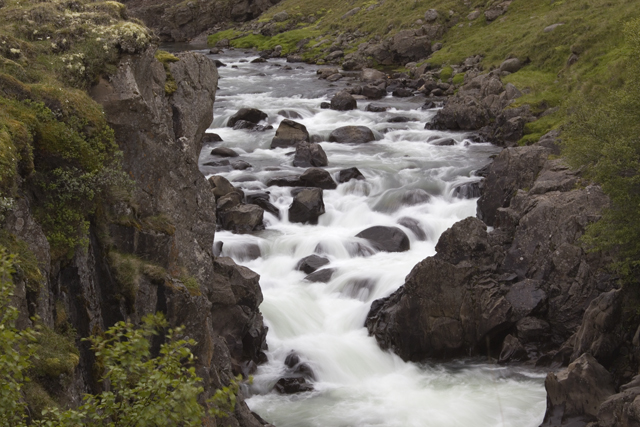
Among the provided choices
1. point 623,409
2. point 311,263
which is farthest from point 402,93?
point 623,409

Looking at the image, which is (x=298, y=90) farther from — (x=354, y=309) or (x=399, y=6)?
(x=354, y=309)

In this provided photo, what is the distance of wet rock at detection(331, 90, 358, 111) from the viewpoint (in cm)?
5925

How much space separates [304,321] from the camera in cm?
2684

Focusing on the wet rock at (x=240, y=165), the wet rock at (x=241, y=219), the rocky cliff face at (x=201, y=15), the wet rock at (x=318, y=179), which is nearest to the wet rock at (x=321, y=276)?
the wet rock at (x=241, y=219)

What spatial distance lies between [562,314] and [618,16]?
40.3m

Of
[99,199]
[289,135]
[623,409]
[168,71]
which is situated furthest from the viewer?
[289,135]

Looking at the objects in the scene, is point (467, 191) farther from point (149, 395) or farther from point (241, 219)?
point (149, 395)

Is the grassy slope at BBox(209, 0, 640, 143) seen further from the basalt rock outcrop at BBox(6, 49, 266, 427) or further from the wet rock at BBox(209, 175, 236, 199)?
the basalt rock outcrop at BBox(6, 49, 266, 427)

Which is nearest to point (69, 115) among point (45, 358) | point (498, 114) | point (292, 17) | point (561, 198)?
point (45, 358)

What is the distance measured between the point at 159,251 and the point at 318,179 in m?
23.0

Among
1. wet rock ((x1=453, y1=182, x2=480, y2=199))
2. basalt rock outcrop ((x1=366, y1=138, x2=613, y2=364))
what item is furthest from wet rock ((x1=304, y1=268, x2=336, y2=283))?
wet rock ((x1=453, y1=182, x2=480, y2=199))

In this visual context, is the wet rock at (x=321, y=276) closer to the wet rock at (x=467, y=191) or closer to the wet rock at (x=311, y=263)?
the wet rock at (x=311, y=263)

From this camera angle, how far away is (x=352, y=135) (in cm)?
5047

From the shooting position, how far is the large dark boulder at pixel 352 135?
50.3m
